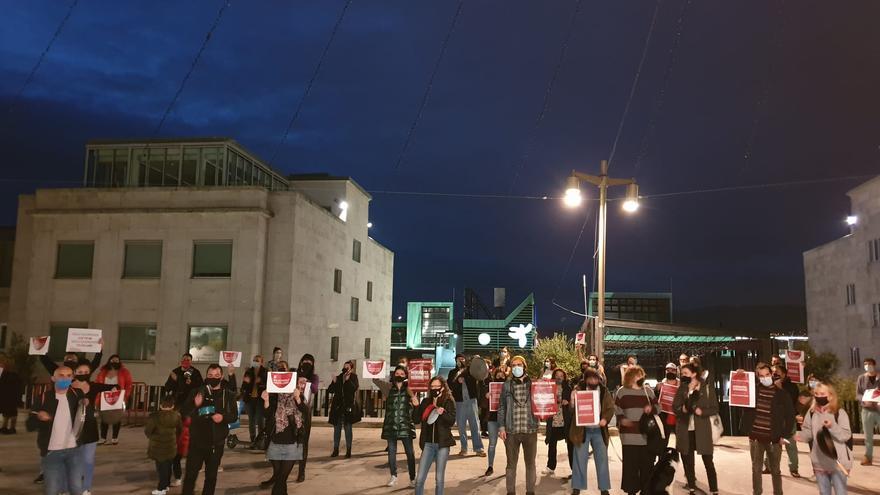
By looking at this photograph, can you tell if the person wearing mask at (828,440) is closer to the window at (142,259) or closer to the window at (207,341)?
the window at (207,341)

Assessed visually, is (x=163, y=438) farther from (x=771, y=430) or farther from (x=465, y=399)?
(x=771, y=430)

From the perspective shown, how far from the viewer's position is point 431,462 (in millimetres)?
9586

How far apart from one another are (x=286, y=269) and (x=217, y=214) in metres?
3.51

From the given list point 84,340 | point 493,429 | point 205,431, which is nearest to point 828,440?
point 493,429

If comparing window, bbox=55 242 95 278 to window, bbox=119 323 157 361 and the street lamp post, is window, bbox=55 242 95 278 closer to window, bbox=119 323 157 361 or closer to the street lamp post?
window, bbox=119 323 157 361

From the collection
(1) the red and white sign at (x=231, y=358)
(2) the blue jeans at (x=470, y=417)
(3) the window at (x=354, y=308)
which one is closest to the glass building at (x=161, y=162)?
(3) the window at (x=354, y=308)

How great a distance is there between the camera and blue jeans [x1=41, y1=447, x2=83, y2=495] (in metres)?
8.59

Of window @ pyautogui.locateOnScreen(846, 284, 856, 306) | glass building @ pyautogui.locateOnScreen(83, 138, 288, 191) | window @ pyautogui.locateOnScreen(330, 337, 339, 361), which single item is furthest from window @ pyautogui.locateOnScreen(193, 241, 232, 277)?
window @ pyautogui.locateOnScreen(846, 284, 856, 306)

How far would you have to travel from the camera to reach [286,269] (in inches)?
1060

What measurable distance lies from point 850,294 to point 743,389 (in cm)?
3222

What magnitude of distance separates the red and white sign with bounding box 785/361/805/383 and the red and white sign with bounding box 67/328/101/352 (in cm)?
1718

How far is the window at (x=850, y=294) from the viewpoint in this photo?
38516mm

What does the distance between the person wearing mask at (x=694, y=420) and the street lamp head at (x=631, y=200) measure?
27.1 ft

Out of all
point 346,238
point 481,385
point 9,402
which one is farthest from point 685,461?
point 346,238
